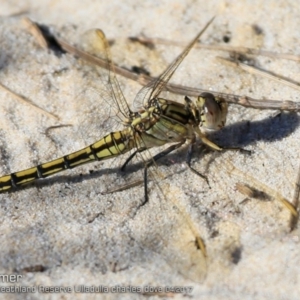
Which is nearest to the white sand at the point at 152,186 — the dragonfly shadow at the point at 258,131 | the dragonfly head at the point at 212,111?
the dragonfly shadow at the point at 258,131

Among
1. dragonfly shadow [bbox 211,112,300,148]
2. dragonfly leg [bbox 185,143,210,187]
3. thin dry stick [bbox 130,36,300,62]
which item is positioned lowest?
dragonfly leg [bbox 185,143,210,187]

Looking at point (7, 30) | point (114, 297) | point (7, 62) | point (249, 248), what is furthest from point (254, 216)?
point (7, 30)

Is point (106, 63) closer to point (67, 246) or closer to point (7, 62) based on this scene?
point (7, 62)

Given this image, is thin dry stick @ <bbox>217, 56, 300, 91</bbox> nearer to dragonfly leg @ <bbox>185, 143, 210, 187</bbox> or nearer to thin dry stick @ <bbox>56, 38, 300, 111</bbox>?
thin dry stick @ <bbox>56, 38, 300, 111</bbox>

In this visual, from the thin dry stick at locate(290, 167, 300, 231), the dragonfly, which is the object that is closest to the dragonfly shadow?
the dragonfly

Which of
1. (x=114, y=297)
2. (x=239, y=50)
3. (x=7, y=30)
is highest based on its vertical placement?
(x=7, y=30)

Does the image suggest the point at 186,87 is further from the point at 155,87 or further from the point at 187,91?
the point at 155,87

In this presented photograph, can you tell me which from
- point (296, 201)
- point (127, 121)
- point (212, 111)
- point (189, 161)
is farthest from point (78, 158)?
point (296, 201)

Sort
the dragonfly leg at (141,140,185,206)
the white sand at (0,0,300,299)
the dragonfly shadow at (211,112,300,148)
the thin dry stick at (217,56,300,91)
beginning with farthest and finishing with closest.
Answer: the thin dry stick at (217,56,300,91) < the dragonfly shadow at (211,112,300,148) < the dragonfly leg at (141,140,185,206) < the white sand at (0,0,300,299)
